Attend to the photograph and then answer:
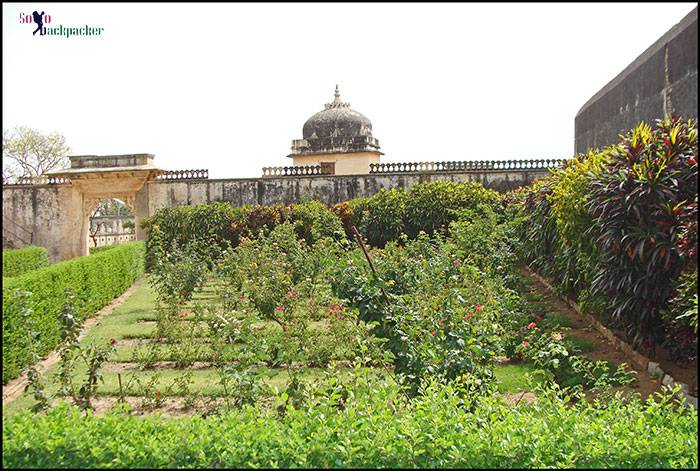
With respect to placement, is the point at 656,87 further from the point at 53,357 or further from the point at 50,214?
the point at 50,214

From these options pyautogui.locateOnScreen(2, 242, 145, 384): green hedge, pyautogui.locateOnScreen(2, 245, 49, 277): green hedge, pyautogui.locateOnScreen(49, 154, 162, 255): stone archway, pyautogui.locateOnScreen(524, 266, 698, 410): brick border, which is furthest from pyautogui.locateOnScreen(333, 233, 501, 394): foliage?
pyautogui.locateOnScreen(49, 154, 162, 255): stone archway

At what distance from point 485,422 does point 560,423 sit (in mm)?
405

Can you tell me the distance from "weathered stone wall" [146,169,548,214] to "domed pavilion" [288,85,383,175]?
155 inches

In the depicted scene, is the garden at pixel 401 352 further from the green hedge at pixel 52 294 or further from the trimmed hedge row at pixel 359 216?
the trimmed hedge row at pixel 359 216

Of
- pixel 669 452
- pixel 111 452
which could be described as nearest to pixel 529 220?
pixel 669 452

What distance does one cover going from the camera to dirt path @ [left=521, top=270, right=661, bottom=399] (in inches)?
218

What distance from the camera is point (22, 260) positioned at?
1644 cm

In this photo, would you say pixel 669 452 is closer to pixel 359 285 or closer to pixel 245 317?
pixel 359 285

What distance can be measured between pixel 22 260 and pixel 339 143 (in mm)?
12414

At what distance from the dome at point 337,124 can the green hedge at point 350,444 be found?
73.1ft

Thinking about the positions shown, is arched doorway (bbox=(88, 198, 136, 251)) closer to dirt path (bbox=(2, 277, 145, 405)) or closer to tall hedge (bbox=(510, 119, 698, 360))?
dirt path (bbox=(2, 277, 145, 405))

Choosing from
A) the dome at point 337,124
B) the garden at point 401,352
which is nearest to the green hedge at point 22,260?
the garden at point 401,352

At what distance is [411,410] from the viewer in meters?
3.75

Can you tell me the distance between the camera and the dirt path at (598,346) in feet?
18.2
